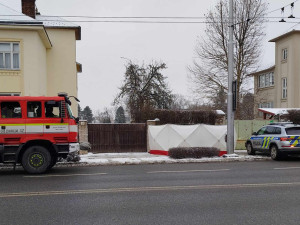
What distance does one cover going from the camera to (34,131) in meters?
11.9

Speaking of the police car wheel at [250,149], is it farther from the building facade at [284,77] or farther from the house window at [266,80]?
the house window at [266,80]

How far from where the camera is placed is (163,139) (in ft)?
62.0

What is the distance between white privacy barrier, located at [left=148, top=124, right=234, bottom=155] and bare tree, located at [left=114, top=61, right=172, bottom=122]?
63.3 feet

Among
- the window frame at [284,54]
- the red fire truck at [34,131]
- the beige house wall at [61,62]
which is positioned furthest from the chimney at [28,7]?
the window frame at [284,54]

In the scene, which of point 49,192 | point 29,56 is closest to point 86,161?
point 49,192

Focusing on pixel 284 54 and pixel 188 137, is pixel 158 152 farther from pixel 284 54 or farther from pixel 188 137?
pixel 284 54

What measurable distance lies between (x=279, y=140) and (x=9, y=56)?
1617 centimetres

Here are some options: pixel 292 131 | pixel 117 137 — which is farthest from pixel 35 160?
pixel 292 131

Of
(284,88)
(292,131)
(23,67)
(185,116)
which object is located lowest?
(292,131)

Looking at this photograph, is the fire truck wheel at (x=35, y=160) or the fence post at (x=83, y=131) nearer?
the fire truck wheel at (x=35, y=160)

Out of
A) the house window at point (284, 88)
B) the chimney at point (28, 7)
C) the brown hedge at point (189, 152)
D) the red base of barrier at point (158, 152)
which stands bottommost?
the red base of barrier at point (158, 152)

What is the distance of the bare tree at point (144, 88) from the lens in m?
40.3

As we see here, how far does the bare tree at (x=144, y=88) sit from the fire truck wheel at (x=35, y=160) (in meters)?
26.3

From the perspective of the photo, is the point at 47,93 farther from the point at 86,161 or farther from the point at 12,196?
the point at 12,196
